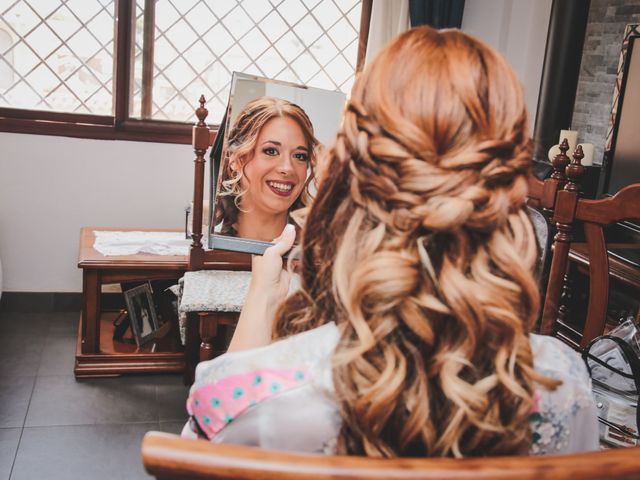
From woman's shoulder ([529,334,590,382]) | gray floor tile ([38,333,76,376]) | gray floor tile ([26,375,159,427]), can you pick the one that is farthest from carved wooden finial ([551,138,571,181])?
gray floor tile ([38,333,76,376])

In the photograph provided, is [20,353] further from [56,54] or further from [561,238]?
[561,238]

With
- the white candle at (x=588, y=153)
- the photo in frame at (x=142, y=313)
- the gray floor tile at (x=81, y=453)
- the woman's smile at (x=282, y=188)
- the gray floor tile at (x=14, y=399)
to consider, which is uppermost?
the white candle at (x=588, y=153)

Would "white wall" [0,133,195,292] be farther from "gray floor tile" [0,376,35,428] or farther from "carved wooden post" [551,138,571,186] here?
"carved wooden post" [551,138,571,186]

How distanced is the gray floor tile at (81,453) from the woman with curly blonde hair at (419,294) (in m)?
1.31

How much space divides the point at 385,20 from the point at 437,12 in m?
0.26

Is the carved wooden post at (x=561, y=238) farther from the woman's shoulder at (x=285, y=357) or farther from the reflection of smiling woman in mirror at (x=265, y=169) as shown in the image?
the woman's shoulder at (x=285, y=357)

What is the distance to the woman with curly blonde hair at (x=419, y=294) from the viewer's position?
2.18 ft

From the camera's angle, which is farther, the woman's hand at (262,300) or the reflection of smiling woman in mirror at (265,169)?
the reflection of smiling woman in mirror at (265,169)

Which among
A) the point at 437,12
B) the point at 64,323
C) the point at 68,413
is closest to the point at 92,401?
the point at 68,413

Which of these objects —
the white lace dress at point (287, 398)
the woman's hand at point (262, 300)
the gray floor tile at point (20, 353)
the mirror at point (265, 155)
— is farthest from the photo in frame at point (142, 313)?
the white lace dress at point (287, 398)

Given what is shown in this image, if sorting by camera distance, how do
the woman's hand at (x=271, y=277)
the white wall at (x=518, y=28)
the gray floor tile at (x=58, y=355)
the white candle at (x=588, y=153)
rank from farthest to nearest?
the white wall at (x=518, y=28) → the white candle at (x=588, y=153) → the gray floor tile at (x=58, y=355) → the woman's hand at (x=271, y=277)

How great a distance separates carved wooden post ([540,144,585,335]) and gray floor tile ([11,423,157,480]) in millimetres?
1181

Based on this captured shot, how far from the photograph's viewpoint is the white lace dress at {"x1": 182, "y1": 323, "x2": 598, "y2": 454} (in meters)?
0.69

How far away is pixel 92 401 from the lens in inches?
88.0
